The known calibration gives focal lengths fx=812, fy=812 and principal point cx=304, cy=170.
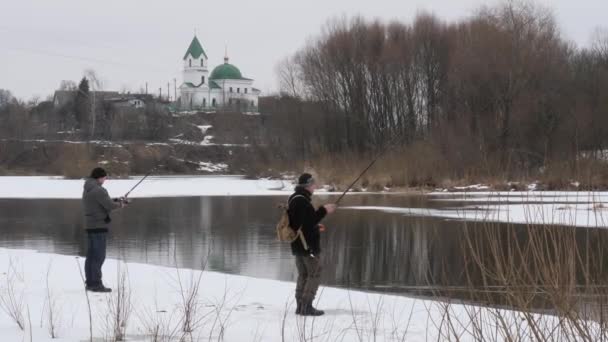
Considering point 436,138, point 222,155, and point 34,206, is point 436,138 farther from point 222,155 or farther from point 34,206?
point 222,155

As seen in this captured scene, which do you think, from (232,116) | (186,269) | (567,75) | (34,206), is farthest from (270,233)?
(232,116)

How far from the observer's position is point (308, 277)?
27.4 ft

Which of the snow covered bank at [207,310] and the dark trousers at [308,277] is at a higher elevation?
the dark trousers at [308,277]

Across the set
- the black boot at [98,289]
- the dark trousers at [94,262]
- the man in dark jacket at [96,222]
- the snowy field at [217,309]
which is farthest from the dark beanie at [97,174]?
the black boot at [98,289]

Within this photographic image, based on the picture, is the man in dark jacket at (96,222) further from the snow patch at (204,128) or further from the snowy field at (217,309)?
the snow patch at (204,128)

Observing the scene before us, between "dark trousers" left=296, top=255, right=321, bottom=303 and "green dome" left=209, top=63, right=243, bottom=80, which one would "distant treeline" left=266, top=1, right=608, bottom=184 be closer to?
"dark trousers" left=296, top=255, right=321, bottom=303

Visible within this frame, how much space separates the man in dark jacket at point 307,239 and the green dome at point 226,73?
133m

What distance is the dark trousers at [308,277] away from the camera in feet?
27.1

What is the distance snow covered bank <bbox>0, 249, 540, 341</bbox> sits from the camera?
7.07m

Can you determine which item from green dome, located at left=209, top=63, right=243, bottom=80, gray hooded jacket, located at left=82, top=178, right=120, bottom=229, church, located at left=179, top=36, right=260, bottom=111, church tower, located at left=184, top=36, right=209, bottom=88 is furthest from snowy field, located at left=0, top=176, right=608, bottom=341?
green dome, located at left=209, top=63, right=243, bottom=80

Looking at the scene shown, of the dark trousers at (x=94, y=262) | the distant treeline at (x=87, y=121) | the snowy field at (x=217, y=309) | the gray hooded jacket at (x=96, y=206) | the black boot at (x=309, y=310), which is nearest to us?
the snowy field at (x=217, y=309)

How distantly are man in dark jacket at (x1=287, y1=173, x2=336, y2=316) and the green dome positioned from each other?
133m

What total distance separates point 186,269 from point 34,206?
20.2 metres

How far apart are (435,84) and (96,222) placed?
51.5m
